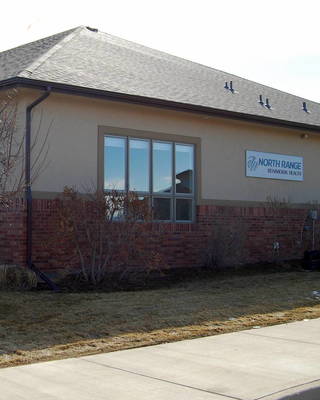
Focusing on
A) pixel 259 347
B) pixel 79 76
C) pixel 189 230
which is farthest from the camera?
pixel 189 230

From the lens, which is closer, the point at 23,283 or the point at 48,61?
the point at 23,283

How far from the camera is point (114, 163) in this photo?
14703 mm

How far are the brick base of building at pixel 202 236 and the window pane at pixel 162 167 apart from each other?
923mm

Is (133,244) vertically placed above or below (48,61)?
below

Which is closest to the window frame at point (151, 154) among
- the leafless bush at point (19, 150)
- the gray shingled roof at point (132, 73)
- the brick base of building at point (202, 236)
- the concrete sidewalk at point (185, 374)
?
the brick base of building at point (202, 236)

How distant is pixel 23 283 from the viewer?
483 inches

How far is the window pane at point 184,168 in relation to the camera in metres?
15.9

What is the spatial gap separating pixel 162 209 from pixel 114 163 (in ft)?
5.85

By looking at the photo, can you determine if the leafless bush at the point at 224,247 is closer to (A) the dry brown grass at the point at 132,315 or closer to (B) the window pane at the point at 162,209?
Result: (B) the window pane at the point at 162,209

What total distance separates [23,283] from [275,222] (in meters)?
8.16

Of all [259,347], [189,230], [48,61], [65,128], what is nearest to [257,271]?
[189,230]

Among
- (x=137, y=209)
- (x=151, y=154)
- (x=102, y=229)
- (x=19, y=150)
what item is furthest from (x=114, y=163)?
(x=19, y=150)

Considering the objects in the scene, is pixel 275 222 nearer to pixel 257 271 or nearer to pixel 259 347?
pixel 257 271

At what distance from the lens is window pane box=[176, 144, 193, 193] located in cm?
A: 1594
